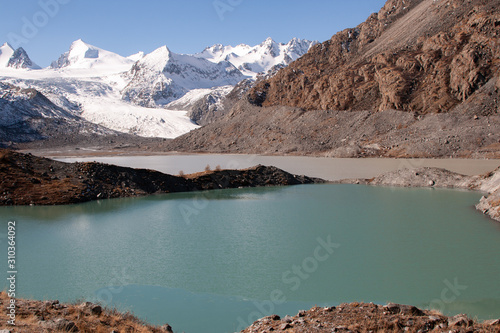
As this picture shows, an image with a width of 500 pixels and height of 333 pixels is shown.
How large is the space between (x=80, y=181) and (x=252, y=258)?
775 inches

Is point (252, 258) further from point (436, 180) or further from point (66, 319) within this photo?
point (436, 180)

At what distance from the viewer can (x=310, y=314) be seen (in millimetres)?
8062

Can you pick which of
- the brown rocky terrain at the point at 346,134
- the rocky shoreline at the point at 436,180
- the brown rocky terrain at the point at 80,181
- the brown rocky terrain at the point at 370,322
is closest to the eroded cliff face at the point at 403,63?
the brown rocky terrain at the point at 346,134

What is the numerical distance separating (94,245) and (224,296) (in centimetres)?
805

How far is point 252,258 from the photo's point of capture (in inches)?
574

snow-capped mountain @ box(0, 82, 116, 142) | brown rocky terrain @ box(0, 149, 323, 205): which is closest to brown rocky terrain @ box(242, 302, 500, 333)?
brown rocky terrain @ box(0, 149, 323, 205)

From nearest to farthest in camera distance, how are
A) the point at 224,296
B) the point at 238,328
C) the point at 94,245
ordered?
the point at 238,328
the point at 224,296
the point at 94,245

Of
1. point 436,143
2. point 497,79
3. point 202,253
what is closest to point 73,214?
point 202,253

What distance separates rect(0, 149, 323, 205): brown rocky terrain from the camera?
27388 millimetres

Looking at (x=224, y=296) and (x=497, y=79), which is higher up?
(x=497, y=79)

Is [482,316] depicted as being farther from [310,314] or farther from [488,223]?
[488,223]

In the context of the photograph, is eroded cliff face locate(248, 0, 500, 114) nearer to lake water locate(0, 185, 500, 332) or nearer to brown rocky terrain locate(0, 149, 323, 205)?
lake water locate(0, 185, 500, 332)

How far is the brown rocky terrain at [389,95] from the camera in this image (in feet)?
177

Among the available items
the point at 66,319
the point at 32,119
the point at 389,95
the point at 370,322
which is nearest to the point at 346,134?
the point at 389,95
